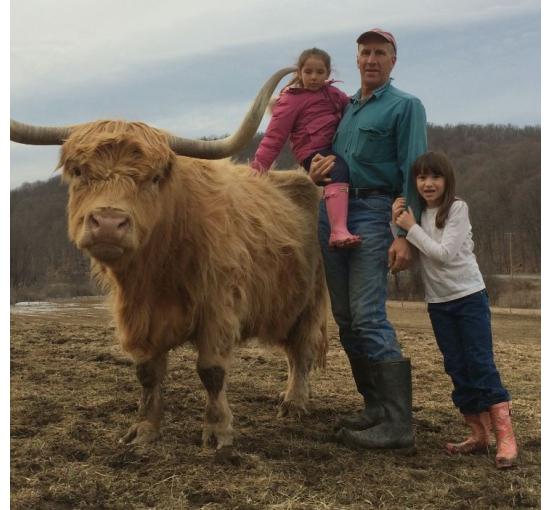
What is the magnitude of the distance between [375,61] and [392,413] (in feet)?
8.00

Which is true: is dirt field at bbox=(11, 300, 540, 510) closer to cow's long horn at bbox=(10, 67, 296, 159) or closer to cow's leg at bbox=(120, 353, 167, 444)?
cow's leg at bbox=(120, 353, 167, 444)

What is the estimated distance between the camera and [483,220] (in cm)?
3700

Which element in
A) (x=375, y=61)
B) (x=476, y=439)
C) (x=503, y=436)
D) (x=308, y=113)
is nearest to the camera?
(x=503, y=436)

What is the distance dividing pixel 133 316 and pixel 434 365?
4459mm

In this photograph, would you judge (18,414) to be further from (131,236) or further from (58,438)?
(131,236)

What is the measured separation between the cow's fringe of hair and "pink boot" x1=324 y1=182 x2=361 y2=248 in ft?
2.16

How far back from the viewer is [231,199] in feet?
15.5

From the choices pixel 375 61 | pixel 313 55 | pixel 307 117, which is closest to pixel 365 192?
pixel 307 117

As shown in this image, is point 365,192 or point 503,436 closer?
point 503,436

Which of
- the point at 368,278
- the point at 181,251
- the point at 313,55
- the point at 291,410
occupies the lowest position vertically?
the point at 291,410

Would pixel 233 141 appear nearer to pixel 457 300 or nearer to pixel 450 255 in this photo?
pixel 450 255

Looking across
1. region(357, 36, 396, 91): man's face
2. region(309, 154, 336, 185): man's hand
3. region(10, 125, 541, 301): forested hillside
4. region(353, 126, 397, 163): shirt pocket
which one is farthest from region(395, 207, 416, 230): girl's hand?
region(10, 125, 541, 301): forested hillside

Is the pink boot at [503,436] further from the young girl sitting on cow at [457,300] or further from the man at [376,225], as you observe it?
the man at [376,225]

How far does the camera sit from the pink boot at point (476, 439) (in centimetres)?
420
